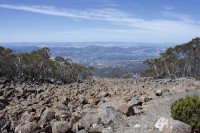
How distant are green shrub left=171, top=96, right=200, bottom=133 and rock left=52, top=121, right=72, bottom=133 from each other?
4.75 metres

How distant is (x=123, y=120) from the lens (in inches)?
616

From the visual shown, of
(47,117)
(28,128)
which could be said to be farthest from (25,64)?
(28,128)

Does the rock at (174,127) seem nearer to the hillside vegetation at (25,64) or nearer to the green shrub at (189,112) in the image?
the green shrub at (189,112)

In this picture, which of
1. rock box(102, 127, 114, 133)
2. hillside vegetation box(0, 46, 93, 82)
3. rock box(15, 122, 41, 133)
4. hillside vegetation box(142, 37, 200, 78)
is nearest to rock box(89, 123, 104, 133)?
rock box(102, 127, 114, 133)

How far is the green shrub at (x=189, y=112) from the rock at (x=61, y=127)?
15.6ft

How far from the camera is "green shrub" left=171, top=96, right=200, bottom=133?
1427cm

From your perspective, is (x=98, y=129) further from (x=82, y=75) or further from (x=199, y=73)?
(x=82, y=75)

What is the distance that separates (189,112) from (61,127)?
573cm

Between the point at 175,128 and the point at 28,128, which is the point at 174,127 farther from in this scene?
the point at 28,128

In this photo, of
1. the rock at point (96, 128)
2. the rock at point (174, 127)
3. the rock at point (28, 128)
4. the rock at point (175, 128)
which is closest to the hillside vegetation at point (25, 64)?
the rock at point (28, 128)

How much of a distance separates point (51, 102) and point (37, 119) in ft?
25.7

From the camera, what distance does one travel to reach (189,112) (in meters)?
14.7

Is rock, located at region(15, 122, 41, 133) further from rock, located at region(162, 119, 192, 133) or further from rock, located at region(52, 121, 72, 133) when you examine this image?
rock, located at region(162, 119, 192, 133)

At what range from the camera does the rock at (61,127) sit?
50.7ft
